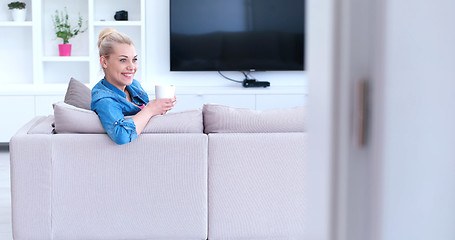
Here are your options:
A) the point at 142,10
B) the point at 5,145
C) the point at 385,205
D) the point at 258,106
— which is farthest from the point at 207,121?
the point at 5,145

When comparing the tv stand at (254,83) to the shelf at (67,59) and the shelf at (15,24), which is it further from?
the shelf at (15,24)

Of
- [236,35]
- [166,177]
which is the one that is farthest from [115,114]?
[236,35]

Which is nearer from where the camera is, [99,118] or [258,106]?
A: [99,118]

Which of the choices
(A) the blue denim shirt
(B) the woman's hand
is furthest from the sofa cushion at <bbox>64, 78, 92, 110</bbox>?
(B) the woman's hand

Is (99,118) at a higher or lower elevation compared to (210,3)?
lower

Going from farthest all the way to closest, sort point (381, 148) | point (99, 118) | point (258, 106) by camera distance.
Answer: point (258, 106)
point (99, 118)
point (381, 148)

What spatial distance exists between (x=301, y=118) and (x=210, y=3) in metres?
3.24

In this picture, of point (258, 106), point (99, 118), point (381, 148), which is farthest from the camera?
point (258, 106)

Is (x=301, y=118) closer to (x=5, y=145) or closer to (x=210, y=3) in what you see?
(x=210, y=3)

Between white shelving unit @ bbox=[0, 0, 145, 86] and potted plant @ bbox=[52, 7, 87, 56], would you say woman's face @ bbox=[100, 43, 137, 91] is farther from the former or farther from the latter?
potted plant @ bbox=[52, 7, 87, 56]

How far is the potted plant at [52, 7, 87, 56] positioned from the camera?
5.26 m

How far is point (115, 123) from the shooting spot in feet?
7.10

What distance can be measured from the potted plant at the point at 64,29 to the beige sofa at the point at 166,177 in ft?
10.4

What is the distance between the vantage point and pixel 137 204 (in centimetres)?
227
